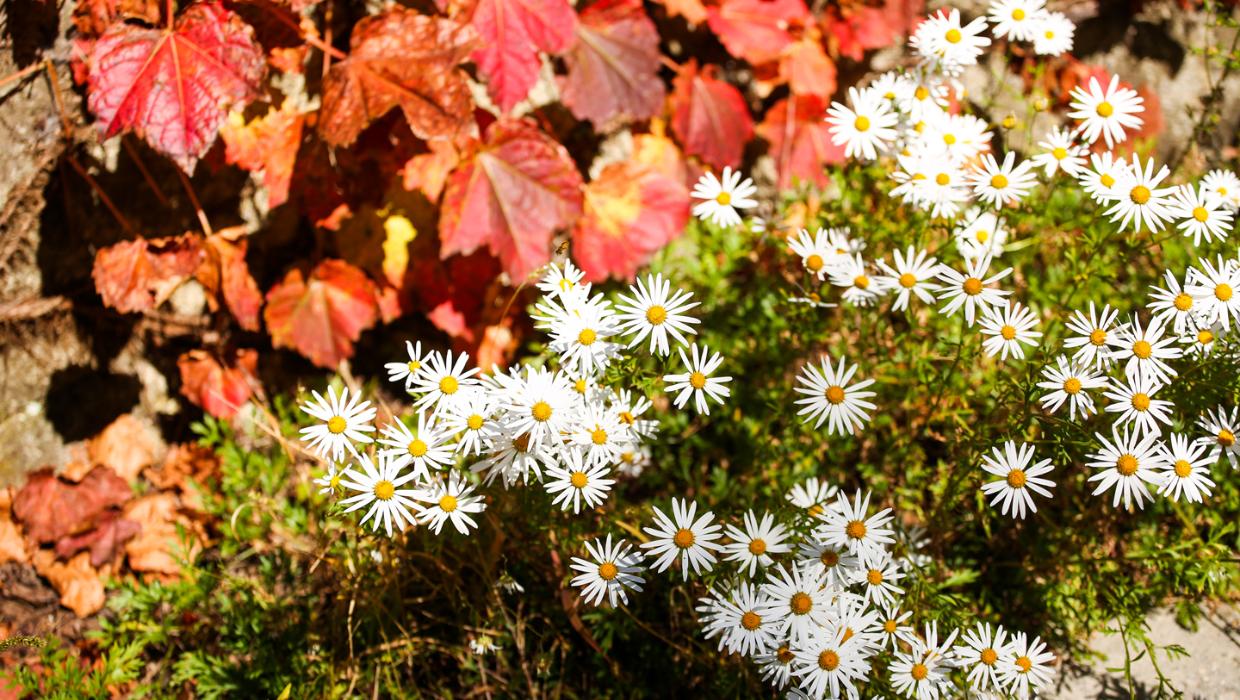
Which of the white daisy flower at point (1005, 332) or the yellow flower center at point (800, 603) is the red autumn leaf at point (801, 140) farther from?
the yellow flower center at point (800, 603)

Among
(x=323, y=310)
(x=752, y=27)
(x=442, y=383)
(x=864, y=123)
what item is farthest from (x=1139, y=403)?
(x=323, y=310)

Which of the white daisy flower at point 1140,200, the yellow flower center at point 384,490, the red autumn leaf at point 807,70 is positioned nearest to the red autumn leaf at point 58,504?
the yellow flower center at point 384,490

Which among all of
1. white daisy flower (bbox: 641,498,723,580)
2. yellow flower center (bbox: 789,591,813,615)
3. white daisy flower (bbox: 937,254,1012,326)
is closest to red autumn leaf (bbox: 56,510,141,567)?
white daisy flower (bbox: 641,498,723,580)

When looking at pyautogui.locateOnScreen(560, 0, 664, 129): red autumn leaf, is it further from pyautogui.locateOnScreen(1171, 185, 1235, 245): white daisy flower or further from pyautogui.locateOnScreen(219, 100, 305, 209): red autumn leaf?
pyautogui.locateOnScreen(1171, 185, 1235, 245): white daisy flower

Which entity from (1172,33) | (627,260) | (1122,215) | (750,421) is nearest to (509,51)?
(627,260)

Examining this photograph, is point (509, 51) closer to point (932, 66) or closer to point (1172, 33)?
point (932, 66)
